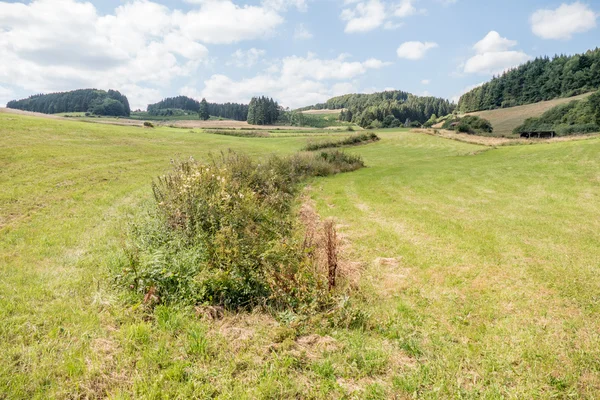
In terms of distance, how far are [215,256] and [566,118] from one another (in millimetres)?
104152

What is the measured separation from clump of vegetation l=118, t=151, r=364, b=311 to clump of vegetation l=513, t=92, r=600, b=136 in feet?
236

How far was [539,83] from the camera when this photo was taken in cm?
11575

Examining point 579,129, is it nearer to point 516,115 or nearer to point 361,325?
point 516,115

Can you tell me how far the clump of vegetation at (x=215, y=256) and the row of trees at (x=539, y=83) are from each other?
13496 cm

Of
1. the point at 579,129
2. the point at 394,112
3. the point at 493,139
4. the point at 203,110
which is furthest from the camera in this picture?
the point at 394,112

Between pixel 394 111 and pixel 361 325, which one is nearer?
pixel 361 325

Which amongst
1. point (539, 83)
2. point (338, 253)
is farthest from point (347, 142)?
point (539, 83)

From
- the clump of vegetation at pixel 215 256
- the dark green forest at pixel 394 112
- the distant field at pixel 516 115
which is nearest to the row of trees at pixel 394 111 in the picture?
the dark green forest at pixel 394 112

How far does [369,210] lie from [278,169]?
7580mm

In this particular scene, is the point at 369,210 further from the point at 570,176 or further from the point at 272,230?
the point at 570,176

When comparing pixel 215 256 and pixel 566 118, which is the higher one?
pixel 566 118

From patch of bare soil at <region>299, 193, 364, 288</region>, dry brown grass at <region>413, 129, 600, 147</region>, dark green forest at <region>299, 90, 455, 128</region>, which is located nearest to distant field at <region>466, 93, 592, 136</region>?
dry brown grass at <region>413, 129, 600, 147</region>

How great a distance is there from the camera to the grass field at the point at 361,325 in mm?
3756

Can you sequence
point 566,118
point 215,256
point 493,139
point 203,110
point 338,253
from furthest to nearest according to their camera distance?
1. point 203,110
2. point 566,118
3. point 493,139
4. point 338,253
5. point 215,256
